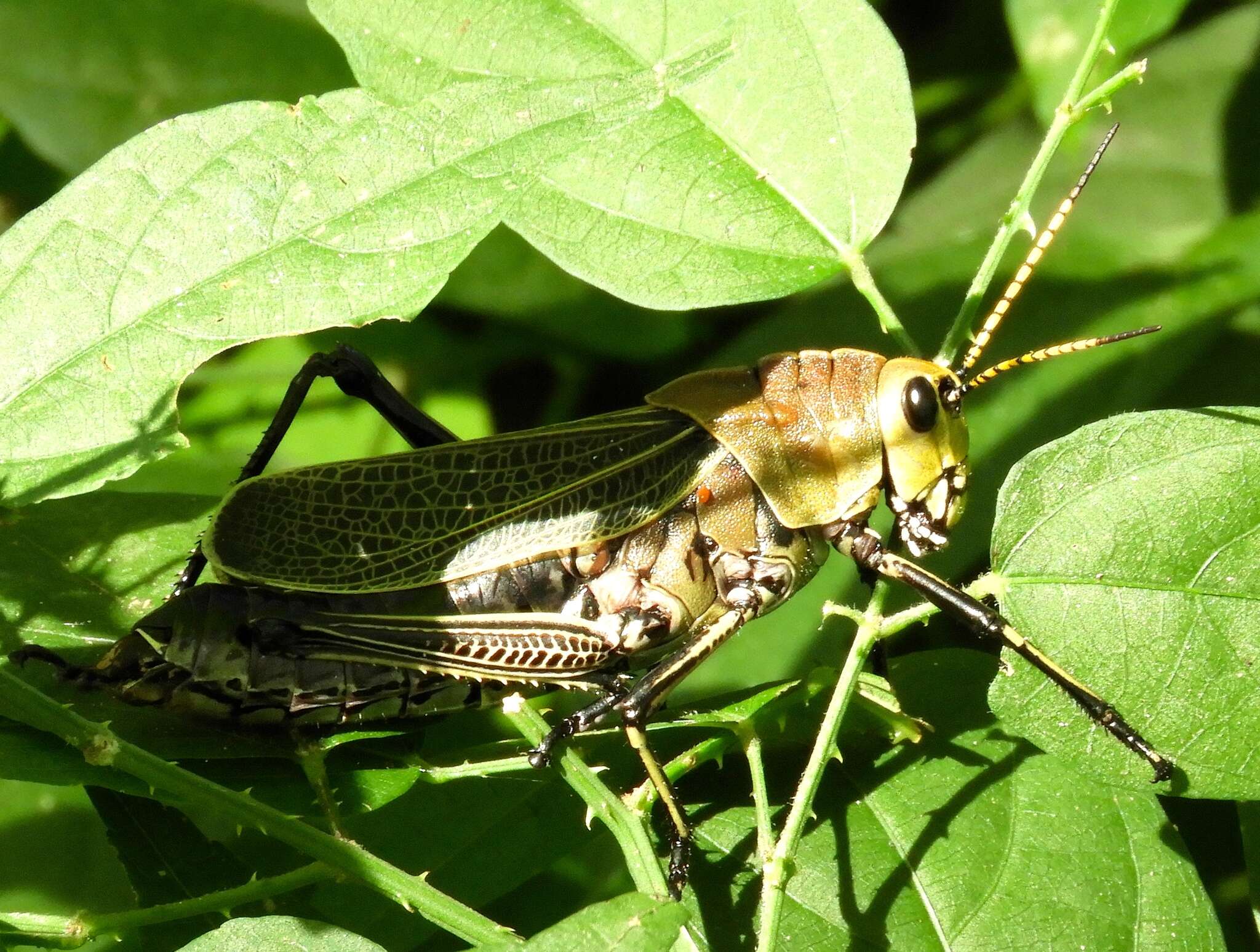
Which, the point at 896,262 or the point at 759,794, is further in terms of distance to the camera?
the point at 896,262

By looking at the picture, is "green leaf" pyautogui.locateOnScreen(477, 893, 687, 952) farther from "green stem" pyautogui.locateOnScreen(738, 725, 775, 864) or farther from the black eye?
the black eye

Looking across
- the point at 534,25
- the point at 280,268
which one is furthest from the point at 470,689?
the point at 534,25

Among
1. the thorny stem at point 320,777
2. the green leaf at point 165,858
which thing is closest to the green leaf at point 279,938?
the thorny stem at point 320,777

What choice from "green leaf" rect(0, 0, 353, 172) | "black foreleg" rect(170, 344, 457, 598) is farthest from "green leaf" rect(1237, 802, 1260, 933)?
"green leaf" rect(0, 0, 353, 172)

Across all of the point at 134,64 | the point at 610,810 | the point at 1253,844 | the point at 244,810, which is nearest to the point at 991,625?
the point at 1253,844

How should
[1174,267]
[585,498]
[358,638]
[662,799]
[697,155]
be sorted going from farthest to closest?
1. [1174,267]
2. [585,498]
3. [358,638]
4. [697,155]
5. [662,799]

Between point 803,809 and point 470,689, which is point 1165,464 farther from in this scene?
point 470,689

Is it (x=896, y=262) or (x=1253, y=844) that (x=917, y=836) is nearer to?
(x=1253, y=844)
